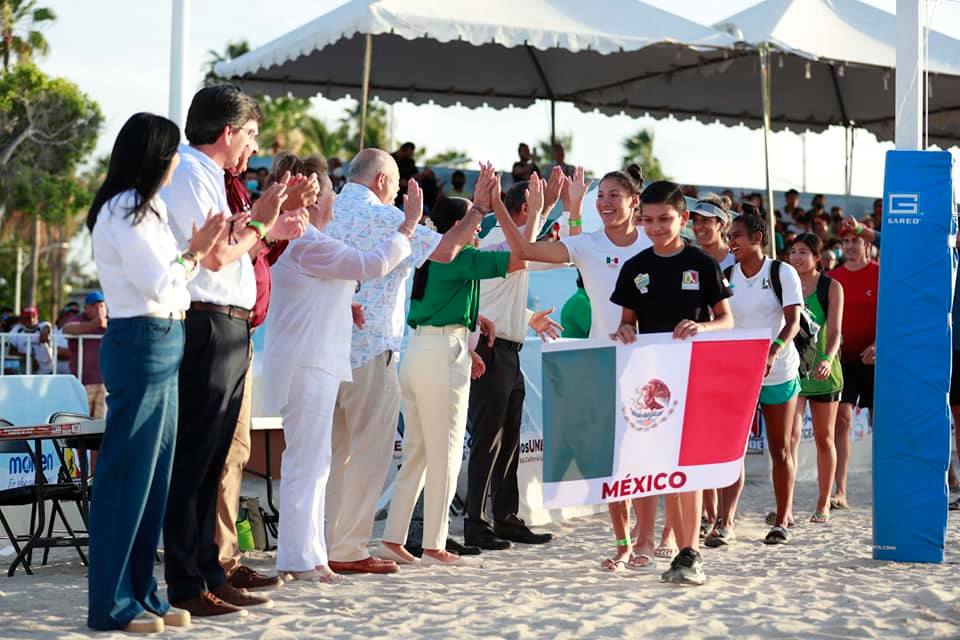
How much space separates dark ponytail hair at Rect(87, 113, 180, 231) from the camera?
4781 millimetres

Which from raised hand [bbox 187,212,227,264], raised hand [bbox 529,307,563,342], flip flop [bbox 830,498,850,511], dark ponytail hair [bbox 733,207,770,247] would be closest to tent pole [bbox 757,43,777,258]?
flip flop [bbox 830,498,850,511]

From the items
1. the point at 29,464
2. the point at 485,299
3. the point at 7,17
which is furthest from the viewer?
the point at 7,17

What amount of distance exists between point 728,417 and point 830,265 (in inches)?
376

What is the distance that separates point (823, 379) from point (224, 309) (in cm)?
475

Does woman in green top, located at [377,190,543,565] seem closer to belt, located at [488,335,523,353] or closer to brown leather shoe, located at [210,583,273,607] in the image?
belt, located at [488,335,523,353]

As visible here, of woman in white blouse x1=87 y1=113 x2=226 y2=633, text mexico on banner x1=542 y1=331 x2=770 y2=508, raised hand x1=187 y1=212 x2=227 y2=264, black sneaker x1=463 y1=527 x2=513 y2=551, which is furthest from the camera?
black sneaker x1=463 y1=527 x2=513 y2=551

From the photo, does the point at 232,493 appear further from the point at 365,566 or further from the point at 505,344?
the point at 505,344

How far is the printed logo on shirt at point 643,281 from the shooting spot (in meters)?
6.30

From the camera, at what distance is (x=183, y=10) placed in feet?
34.2

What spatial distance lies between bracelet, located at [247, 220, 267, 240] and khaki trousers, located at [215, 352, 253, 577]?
93 cm

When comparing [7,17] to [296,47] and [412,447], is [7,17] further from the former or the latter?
[412,447]

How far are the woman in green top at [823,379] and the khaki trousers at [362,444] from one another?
3.32 metres

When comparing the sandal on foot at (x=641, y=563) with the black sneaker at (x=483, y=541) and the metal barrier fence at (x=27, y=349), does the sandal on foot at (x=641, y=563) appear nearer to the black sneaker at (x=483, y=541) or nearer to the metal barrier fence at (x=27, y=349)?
the black sneaker at (x=483, y=541)

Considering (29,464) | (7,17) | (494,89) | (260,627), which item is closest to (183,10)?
(29,464)
